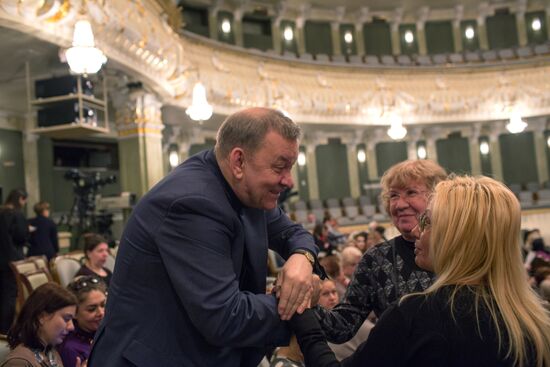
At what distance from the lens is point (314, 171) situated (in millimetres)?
21234

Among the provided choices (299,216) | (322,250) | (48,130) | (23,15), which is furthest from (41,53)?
(299,216)

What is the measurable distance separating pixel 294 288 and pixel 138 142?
9891 millimetres

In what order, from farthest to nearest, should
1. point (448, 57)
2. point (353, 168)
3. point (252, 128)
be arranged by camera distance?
point (448, 57)
point (353, 168)
point (252, 128)

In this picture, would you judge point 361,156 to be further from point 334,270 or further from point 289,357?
point 289,357

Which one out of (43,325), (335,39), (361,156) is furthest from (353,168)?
(43,325)

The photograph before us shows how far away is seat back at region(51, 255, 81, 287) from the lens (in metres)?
5.83

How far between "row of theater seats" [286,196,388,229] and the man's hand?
14829mm

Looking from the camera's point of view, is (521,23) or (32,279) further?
(521,23)

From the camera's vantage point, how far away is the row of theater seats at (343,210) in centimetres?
1766

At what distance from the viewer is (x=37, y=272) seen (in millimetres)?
5309

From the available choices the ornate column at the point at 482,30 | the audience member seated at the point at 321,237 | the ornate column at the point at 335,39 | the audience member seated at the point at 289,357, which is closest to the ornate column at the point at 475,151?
the ornate column at the point at 482,30

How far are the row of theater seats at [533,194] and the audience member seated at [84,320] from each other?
16.8 meters

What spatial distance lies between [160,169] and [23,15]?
208 inches

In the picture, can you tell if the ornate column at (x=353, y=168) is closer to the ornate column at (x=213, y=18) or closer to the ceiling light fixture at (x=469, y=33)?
the ornate column at (x=213, y=18)
